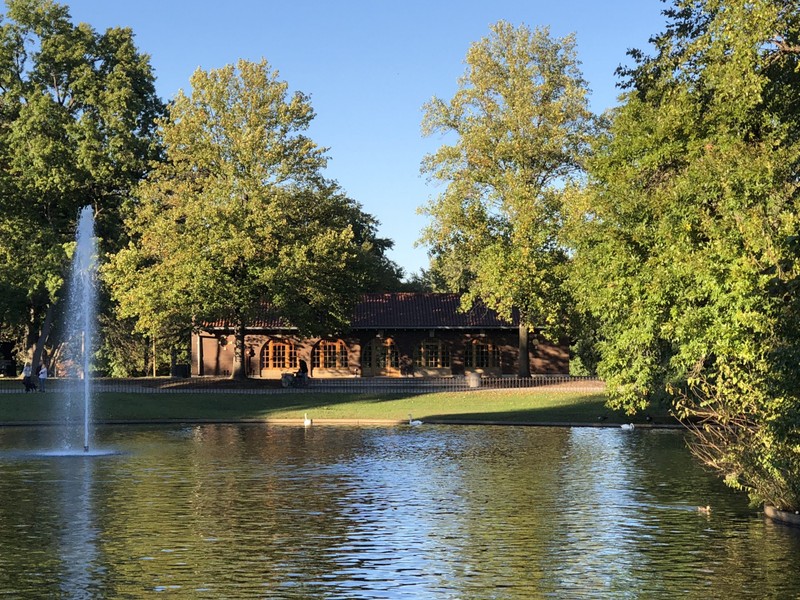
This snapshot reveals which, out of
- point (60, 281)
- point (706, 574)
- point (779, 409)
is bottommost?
point (706, 574)

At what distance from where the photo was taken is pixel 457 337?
7681cm

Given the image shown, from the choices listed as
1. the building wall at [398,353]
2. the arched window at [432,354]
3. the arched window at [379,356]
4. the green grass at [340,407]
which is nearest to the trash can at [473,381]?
the green grass at [340,407]

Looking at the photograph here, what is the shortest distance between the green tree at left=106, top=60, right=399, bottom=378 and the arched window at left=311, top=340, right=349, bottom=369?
1126 cm

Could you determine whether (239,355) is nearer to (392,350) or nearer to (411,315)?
(392,350)

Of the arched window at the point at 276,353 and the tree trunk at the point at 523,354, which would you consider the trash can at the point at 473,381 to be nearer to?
the tree trunk at the point at 523,354

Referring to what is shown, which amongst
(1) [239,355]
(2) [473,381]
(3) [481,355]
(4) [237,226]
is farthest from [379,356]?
(4) [237,226]

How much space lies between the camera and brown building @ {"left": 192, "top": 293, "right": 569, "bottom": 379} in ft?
251

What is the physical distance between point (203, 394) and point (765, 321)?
4335cm

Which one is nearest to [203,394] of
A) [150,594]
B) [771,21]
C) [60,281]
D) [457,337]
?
[60,281]

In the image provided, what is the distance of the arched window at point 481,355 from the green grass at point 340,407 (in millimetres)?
17265

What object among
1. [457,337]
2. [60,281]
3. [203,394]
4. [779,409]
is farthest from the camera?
[457,337]

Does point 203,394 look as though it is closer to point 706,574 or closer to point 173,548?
point 173,548

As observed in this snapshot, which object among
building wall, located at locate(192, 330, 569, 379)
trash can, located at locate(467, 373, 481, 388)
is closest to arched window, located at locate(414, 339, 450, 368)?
building wall, located at locate(192, 330, 569, 379)

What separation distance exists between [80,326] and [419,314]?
2616 cm
